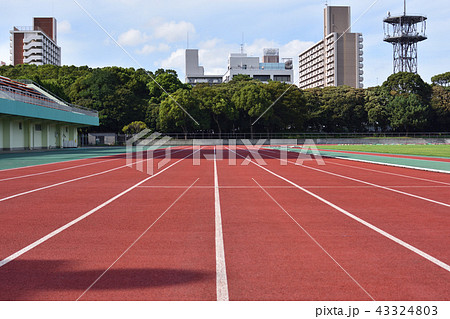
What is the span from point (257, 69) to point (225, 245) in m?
133

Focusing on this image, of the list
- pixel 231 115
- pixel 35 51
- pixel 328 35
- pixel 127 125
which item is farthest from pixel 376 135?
pixel 35 51

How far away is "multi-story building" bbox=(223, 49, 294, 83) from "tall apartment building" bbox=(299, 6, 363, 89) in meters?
18.2

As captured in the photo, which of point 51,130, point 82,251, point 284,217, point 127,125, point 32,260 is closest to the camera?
point 32,260

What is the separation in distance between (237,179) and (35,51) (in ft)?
432

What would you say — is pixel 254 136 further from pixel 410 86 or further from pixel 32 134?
pixel 32 134

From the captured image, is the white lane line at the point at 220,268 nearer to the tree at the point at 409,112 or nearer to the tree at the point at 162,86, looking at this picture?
the tree at the point at 409,112

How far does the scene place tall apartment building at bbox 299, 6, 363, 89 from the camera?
110562mm

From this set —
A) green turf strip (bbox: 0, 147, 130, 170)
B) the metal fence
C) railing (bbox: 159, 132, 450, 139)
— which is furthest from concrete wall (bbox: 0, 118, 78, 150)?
railing (bbox: 159, 132, 450, 139)

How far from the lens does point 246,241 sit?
18.0ft

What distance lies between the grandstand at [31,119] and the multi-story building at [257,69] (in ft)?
279

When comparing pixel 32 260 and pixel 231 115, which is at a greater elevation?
pixel 231 115

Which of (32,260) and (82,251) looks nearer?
(32,260)
